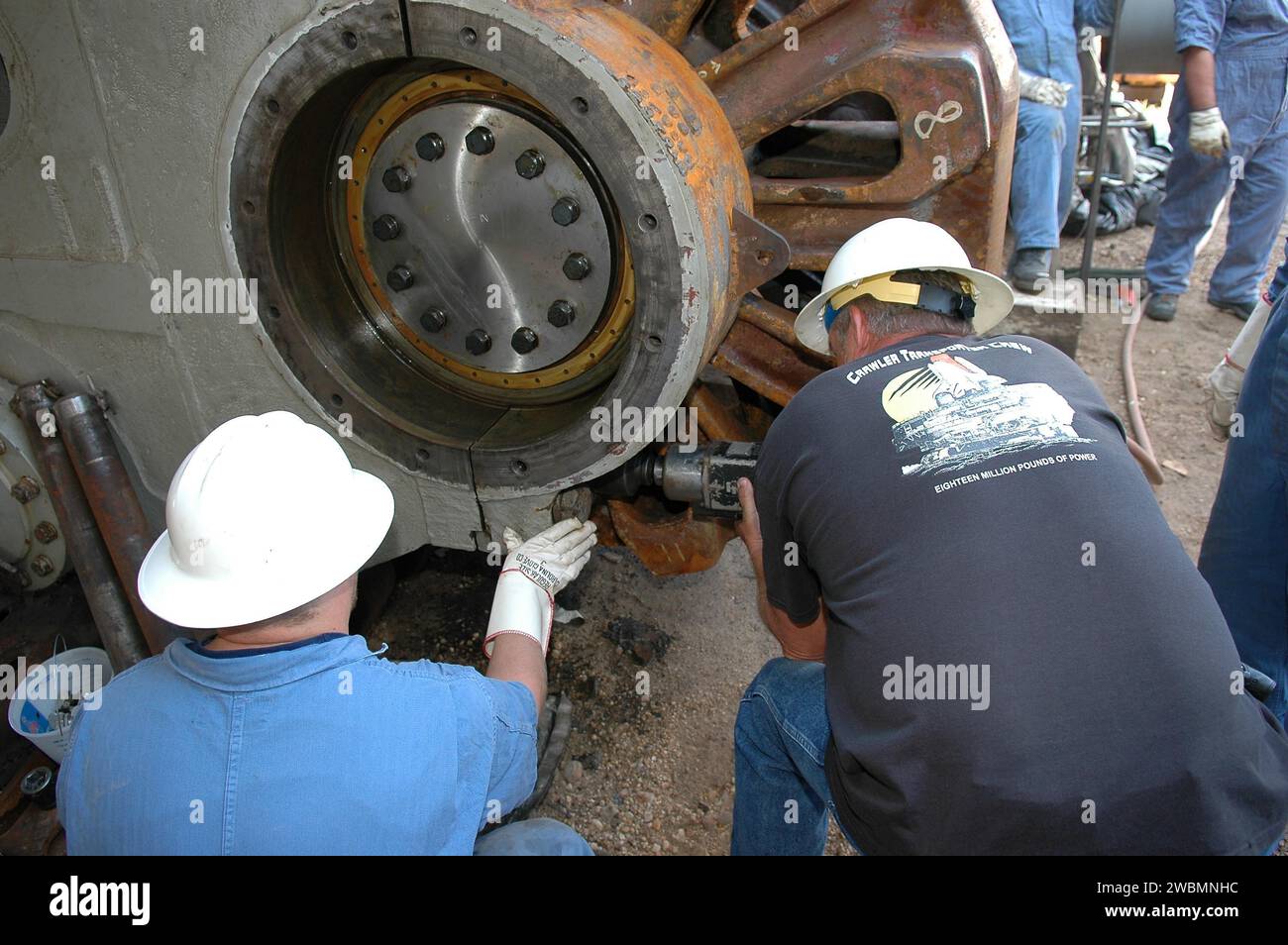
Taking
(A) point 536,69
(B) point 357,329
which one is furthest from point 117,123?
(A) point 536,69

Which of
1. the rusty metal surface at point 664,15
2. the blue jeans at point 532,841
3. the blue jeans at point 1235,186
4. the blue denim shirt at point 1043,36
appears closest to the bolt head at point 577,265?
the rusty metal surface at point 664,15

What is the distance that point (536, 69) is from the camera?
1.67 metres

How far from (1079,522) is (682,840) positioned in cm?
131

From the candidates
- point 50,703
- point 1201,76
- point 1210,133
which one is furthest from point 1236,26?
point 50,703

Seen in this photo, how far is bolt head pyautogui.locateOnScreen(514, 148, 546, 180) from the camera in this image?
6.27 feet

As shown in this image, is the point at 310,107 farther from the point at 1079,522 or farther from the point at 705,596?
the point at 705,596

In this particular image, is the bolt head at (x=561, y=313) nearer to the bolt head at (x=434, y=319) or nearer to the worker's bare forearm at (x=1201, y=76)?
the bolt head at (x=434, y=319)

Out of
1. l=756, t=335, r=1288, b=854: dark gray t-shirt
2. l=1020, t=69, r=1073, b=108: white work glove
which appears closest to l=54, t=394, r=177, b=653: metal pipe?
l=756, t=335, r=1288, b=854: dark gray t-shirt

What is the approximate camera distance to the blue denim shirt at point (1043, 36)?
4637 millimetres

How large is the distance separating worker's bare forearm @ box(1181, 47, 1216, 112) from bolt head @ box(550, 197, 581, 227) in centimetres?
401

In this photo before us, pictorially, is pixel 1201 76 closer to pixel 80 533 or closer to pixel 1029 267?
pixel 1029 267

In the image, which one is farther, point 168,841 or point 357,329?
point 357,329

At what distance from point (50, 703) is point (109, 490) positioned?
21.6 inches

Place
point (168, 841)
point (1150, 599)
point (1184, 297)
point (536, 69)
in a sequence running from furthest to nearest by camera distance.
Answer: point (1184, 297) → point (536, 69) → point (1150, 599) → point (168, 841)
